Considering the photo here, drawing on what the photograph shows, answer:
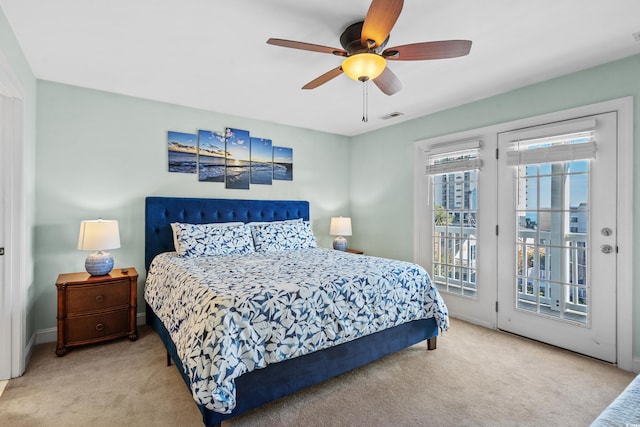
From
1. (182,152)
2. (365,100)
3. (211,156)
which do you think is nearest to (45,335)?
(182,152)

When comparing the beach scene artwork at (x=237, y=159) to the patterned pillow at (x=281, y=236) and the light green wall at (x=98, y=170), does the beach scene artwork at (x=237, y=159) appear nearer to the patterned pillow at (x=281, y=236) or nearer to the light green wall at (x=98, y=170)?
the light green wall at (x=98, y=170)

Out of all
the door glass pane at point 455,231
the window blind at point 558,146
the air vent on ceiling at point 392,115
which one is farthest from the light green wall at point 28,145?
the window blind at point 558,146

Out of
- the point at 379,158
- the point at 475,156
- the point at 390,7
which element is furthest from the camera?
the point at 379,158

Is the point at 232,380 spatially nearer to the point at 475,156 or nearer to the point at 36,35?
the point at 36,35

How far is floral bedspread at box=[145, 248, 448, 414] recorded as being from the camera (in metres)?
1.70

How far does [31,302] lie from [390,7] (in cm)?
374

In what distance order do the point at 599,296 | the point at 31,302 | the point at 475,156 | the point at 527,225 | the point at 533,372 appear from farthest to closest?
the point at 475,156 < the point at 527,225 < the point at 31,302 < the point at 599,296 < the point at 533,372

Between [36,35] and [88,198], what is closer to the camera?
[36,35]

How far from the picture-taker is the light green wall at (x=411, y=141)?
2588mm

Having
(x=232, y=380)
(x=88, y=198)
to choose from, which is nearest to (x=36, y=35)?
(x=88, y=198)

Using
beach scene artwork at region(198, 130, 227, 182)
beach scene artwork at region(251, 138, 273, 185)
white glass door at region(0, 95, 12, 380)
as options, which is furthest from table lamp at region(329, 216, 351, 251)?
white glass door at region(0, 95, 12, 380)

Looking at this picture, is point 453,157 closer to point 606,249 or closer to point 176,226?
point 606,249

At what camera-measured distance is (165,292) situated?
258 cm

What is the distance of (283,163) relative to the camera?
455 centimetres
